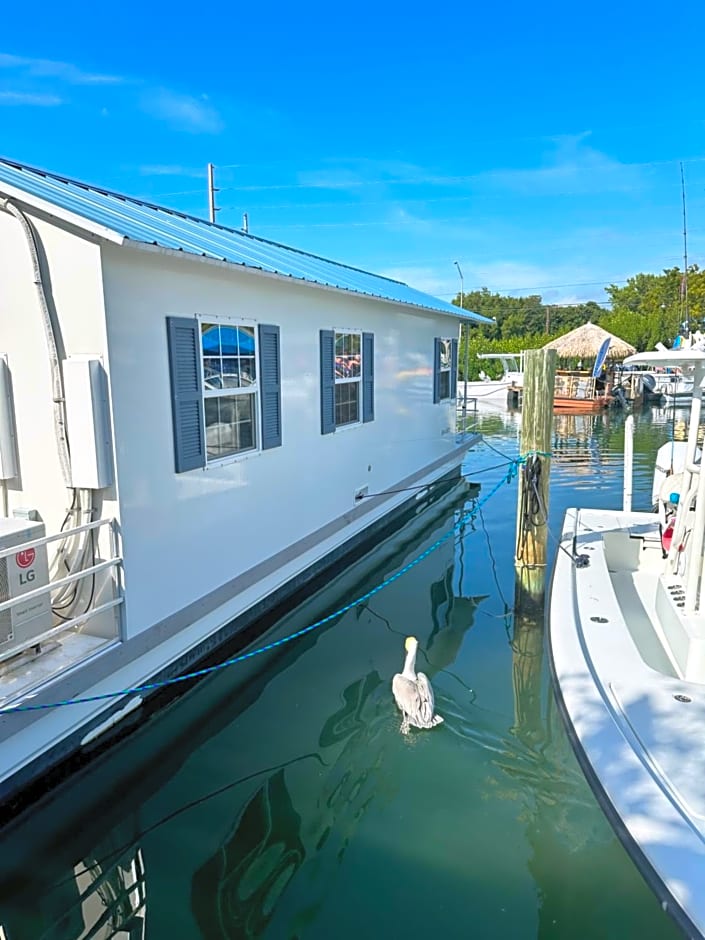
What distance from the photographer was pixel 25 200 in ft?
11.0

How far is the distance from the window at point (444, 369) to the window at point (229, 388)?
17.3 ft

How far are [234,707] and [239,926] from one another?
5.52 ft

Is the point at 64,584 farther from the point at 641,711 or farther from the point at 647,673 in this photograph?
the point at 647,673

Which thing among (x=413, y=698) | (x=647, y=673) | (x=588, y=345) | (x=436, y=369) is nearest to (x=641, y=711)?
(x=647, y=673)

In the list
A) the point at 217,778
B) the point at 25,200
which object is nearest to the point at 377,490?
the point at 217,778

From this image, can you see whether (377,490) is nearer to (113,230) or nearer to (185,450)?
(185,450)

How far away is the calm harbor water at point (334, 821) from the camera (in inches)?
105

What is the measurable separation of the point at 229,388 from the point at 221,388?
0.09 m

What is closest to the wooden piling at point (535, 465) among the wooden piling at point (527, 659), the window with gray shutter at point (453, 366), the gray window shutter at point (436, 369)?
the wooden piling at point (527, 659)

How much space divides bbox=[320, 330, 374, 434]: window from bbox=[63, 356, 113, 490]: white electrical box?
2905 millimetres

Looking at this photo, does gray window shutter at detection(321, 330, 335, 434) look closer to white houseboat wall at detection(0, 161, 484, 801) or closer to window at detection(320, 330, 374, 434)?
Result: window at detection(320, 330, 374, 434)

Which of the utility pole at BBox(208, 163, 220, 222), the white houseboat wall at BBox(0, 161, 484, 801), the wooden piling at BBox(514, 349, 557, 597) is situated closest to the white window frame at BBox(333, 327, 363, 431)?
the white houseboat wall at BBox(0, 161, 484, 801)

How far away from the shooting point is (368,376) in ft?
24.0

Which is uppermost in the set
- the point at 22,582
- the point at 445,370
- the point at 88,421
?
the point at 445,370
